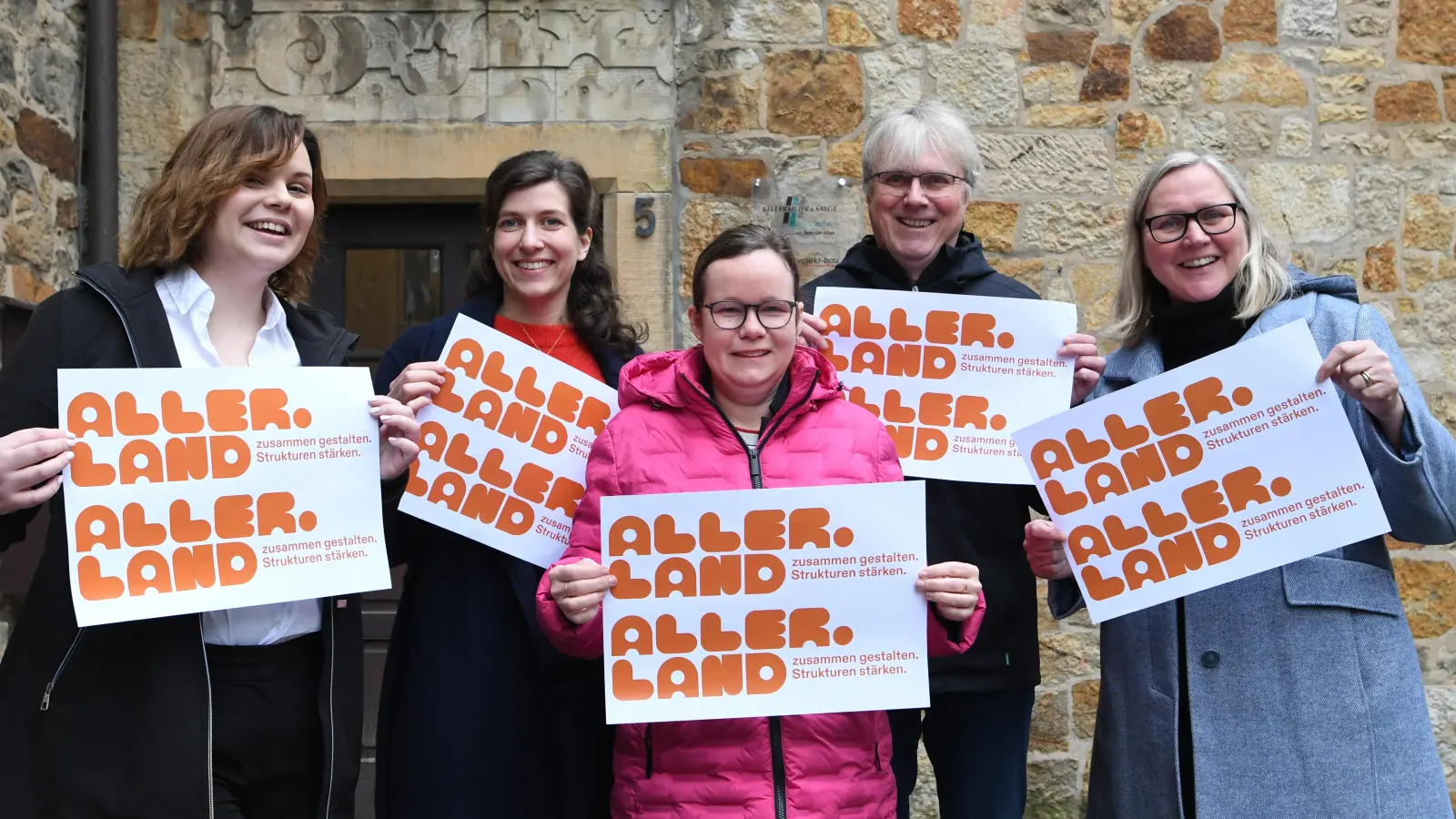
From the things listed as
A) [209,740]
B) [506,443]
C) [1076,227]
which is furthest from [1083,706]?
[209,740]

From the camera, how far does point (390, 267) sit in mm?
4930

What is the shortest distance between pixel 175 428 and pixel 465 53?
287cm

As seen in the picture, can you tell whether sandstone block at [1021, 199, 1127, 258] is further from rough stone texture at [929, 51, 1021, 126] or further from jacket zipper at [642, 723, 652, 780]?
jacket zipper at [642, 723, 652, 780]

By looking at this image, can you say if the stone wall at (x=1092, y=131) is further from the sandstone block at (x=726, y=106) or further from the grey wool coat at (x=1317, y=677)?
the grey wool coat at (x=1317, y=677)

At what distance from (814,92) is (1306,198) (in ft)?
6.48

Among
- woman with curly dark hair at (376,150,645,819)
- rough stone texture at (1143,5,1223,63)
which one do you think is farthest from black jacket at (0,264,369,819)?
rough stone texture at (1143,5,1223,63)

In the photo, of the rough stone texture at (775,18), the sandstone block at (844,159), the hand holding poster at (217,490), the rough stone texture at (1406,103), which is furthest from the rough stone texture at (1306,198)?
the hand holding poster at (217,490)

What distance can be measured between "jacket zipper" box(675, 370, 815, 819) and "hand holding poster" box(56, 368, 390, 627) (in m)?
0.67

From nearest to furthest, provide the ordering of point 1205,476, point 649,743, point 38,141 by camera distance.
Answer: point 649,743, point 1205,476, point 38,141

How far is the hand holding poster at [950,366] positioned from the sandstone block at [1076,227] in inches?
83.4

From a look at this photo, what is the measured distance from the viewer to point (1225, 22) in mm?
4695

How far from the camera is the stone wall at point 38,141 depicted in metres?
4.02

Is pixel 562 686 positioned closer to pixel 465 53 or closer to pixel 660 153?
pixel 660 153

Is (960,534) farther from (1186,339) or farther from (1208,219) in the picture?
(1208,219)
